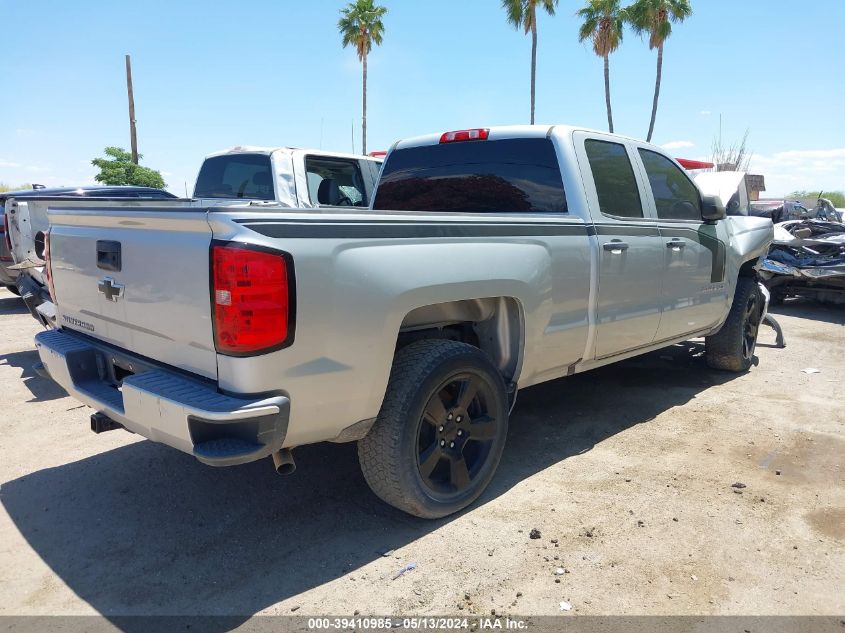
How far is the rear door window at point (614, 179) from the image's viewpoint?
418cm

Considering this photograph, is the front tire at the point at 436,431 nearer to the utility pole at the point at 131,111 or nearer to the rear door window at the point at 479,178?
the rear door window at the point at 479,178

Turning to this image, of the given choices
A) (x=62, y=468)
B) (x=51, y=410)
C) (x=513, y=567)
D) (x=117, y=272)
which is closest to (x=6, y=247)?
(x=51, y=410)

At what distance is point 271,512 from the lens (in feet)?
11.1

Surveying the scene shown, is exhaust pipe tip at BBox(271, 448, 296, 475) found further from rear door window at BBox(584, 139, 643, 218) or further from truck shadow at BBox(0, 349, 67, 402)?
truck shadow at BBox(0, 349, 67, 402)

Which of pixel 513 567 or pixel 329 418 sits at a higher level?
pixel 329 418

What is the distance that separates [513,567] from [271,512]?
1.29m

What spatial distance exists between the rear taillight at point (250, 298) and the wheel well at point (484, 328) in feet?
3.13

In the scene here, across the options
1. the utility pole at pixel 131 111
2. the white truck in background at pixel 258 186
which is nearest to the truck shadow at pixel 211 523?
the white truck in background at pixel 258 186

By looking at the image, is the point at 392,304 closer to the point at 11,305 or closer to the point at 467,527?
the point at 467,527

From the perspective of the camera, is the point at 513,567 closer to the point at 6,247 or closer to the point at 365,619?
the point at 365,619

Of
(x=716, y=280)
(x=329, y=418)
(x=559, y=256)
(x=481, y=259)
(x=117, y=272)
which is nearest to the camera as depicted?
(x=329, y=418)

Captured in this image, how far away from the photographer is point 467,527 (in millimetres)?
3215

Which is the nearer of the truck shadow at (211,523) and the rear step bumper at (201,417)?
the rear step bumper at (201,417)

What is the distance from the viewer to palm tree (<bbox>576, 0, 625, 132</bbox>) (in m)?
29.5
